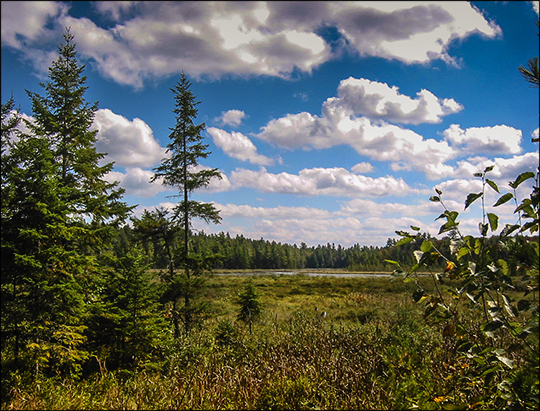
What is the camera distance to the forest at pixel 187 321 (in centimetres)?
190

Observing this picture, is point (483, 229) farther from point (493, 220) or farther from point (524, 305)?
point (524, 305)

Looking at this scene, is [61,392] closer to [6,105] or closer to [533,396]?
[533,396]

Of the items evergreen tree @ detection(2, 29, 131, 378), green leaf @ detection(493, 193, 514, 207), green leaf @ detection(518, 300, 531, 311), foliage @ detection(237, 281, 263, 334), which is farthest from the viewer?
foliage @ detection(237, 281, 263, 334)

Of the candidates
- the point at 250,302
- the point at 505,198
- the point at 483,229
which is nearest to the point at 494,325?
the point at 483,229

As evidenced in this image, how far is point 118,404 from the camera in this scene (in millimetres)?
3232

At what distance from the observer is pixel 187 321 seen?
39.2ft

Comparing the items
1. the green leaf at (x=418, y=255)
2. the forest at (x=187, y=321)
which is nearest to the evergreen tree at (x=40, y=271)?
the forest at (x=187, y=321)

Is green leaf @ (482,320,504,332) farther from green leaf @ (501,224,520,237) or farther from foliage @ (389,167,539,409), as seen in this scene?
green leaf @ (501,224,520,237)

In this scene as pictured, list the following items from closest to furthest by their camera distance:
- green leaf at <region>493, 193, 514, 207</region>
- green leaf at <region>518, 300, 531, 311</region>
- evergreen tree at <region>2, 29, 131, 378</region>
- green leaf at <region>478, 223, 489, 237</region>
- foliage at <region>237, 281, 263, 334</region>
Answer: green leaf at <region>518, 300, 531, 311</region>
green leaf at <region>493, 193, 514, 207</region>
green leaf at <region>478, 223, 489, 237</region>
evergreen tree at <region>2, 29, 131, 378</region>
foliage at <region>237, 281, 263, 334</region>

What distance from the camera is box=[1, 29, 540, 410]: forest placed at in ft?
6.25

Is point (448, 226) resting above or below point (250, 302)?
above

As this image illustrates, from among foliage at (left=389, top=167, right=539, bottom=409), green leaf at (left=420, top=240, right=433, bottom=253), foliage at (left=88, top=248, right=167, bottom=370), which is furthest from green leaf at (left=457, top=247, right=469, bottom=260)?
foliage at (left=88, top=248, right=167, bottom=370)

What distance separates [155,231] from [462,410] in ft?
42.2

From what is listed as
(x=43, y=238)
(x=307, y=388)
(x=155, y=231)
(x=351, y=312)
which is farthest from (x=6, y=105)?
(x=351, y=312)
